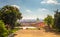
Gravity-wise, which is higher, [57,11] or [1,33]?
[57,11]

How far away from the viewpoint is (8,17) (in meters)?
42.8

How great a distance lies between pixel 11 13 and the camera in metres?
43.6

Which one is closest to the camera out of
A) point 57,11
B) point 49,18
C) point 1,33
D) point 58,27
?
point 1,33

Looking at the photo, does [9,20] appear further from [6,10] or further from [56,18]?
[56,18]

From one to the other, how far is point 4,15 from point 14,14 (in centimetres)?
281

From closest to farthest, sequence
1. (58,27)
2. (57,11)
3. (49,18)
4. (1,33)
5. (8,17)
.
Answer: (1,33), (8,17), (58,27), (57,11), (49,18)

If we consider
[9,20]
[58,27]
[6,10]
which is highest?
[6,10]

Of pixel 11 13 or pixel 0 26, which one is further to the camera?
pixel 11 13

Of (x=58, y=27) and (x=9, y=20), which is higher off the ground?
(x=9, y=20)

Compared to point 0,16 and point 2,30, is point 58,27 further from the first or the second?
point 2,30

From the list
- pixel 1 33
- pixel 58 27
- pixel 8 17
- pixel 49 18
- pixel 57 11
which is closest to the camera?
pixel 1 33

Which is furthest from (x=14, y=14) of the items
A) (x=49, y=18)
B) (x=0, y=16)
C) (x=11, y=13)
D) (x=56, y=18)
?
(x=49, y=18)

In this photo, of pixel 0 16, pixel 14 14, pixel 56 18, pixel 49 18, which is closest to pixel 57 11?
pixel 56 18

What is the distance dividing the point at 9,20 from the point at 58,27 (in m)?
14.9
